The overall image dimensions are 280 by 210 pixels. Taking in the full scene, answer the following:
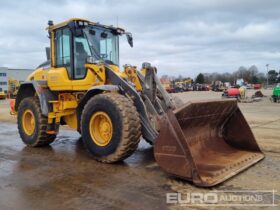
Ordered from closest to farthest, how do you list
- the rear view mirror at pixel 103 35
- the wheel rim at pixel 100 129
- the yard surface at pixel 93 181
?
the yard surface at pixel 93 181 → the wheel rim at pixel 100 129 → the rear view mirror at pixel 103 35

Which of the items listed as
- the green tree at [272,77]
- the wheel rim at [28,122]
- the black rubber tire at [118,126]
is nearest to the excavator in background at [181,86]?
the green tree at [272,77]

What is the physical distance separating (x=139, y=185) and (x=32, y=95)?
4475mm

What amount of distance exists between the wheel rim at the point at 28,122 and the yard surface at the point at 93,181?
92 cm

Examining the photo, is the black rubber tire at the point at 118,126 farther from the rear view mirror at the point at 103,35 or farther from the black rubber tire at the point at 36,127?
the black rubber tire at the point at 36,127

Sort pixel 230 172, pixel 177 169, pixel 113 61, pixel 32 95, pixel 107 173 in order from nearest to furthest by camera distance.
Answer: pixel 177 169, pixel 230 172, pixel 107 173, pixel 113 61, pixel 32 95

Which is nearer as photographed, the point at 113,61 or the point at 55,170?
the point at 55,170

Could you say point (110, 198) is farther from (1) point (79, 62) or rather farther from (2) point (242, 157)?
(1) point (79, 62)

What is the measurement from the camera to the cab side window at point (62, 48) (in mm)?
6715

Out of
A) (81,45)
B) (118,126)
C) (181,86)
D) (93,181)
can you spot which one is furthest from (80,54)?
(181,86)

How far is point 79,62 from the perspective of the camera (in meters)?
6.52

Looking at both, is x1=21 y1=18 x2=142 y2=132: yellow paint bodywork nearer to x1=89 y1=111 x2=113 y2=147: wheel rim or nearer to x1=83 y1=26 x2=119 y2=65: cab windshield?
x1=83 y1=26 x2=119 y2=65: cab windshield

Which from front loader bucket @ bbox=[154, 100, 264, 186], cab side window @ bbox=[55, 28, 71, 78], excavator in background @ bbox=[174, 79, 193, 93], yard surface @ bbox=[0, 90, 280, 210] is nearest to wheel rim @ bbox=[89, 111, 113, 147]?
yard surface @ bbox=[0, 90, 280, 210]

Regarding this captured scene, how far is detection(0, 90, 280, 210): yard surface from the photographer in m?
3.83

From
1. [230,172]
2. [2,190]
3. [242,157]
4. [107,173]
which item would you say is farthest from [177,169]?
[2,190]
